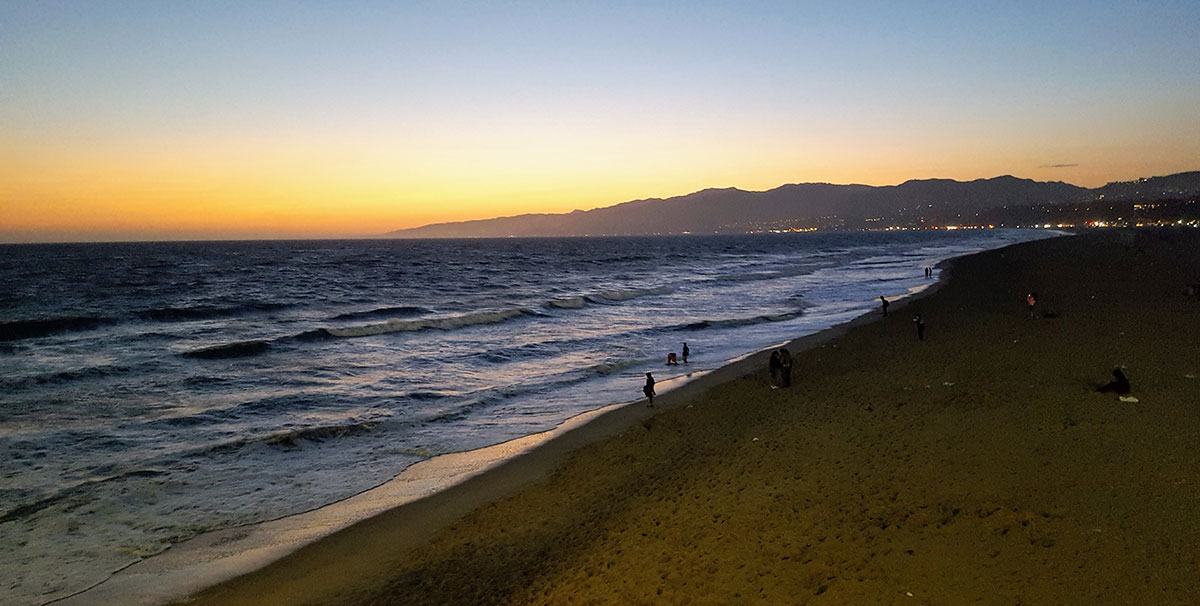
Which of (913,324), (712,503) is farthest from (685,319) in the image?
(712,503)

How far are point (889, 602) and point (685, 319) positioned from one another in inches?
1217

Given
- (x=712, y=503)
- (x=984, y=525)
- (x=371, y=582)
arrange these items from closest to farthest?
(x=984, y=525)
(x=371, y=582)
(x=712, y=503)

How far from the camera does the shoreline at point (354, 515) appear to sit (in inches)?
359

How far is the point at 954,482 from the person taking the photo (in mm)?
9164

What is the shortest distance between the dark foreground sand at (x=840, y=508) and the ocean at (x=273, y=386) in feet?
9.73

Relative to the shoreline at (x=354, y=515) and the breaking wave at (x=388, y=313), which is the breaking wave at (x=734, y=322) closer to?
the shoreline at (x=354, y=515)

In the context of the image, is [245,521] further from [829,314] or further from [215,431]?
[829,314]

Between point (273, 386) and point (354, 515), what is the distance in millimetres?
12476

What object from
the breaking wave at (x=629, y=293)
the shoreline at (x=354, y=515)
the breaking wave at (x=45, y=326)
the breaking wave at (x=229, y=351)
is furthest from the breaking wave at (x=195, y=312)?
the shoreline at (x=354, y=515)

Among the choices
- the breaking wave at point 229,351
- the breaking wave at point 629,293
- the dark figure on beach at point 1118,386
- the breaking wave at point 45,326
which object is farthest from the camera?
the breaking wave at point 629,293

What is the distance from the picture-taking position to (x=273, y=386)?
71.9 ft

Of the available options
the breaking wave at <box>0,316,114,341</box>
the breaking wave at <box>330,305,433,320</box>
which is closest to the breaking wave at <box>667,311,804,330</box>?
the breaking wave at <box>330,305,433,320</box>

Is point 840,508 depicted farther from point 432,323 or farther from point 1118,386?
point 432,323

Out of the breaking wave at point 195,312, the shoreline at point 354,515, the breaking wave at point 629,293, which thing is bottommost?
the shoreline at point 354,515
